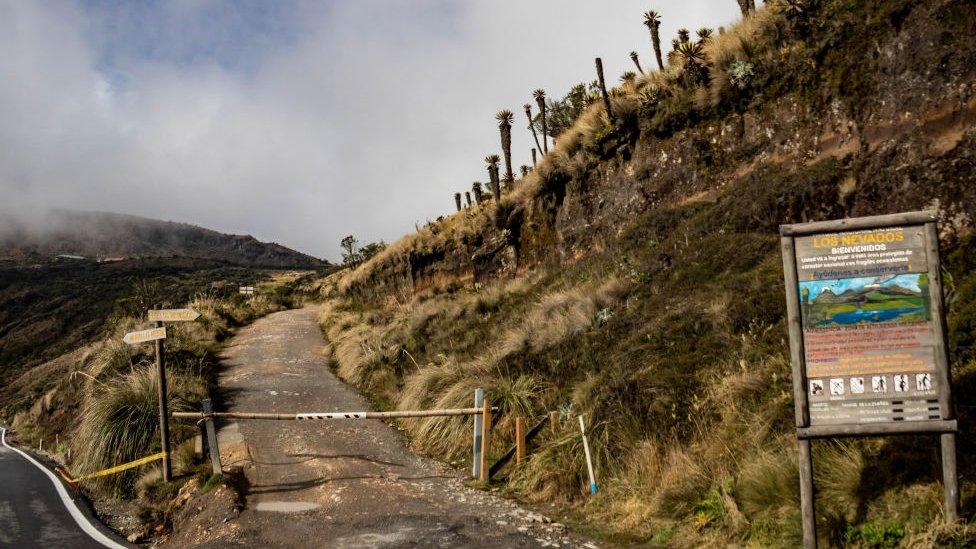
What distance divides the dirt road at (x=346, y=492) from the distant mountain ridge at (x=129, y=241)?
468ft

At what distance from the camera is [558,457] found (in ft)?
27.4

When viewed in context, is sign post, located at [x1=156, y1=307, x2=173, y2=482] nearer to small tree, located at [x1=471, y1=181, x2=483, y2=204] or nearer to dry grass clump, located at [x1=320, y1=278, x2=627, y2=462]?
dry grass clump, located at [x1=320, y1=278, x2=627, y2=462]

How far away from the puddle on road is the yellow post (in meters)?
2.30

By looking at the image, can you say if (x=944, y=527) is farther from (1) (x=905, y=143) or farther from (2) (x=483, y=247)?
(2) (x=483, y=247)

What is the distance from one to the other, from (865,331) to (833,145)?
23.4 feet

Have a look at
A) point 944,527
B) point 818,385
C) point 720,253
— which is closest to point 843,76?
point 720,253

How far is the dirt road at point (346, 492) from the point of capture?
23.7ft

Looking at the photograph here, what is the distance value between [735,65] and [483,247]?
11.3 metres

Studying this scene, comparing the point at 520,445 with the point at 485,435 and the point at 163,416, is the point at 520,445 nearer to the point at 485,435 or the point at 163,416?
the point at 485,435

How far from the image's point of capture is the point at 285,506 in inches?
340

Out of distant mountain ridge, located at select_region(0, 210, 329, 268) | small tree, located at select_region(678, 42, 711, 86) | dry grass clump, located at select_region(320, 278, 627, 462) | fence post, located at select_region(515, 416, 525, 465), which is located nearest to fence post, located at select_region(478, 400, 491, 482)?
fence post, located at select_region(515, 416, 525, 465)

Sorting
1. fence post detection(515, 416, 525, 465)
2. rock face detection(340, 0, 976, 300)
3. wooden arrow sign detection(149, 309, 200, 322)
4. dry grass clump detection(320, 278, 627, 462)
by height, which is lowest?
fence post detection(515, 416, 525, 465)

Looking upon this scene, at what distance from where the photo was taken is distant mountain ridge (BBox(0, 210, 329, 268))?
15062cm

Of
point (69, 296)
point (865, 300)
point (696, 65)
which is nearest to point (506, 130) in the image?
point (696, 65)
